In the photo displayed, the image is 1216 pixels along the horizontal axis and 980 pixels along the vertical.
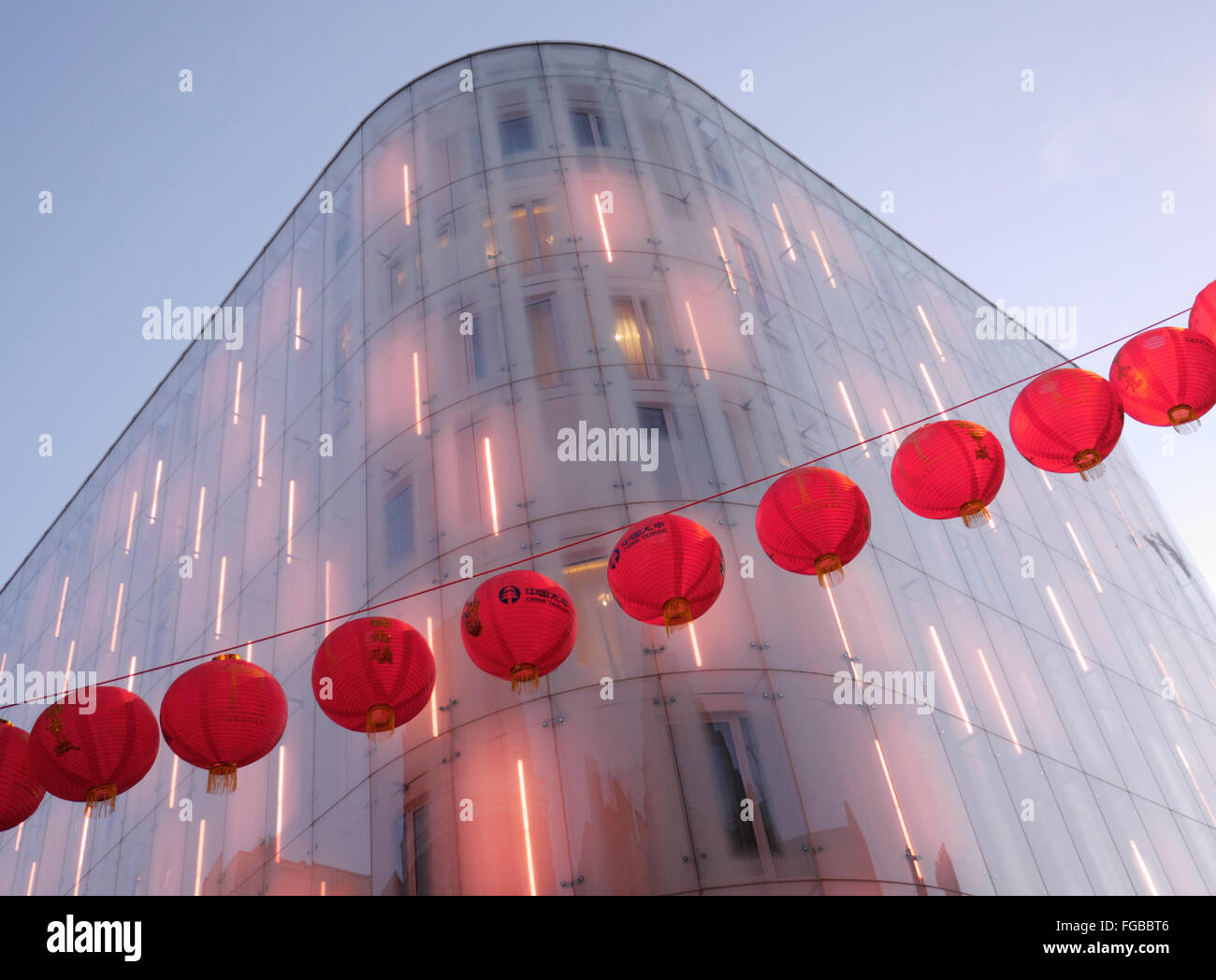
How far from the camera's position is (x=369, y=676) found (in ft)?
23.9

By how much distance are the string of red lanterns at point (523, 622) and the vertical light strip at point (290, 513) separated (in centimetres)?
535

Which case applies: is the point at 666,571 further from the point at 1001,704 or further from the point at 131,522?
the point at 131,522

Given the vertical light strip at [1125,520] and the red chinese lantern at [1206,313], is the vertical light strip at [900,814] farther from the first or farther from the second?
the vertical light strip at [1125,520]

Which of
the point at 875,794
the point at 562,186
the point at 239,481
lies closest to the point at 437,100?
the point at 562,186

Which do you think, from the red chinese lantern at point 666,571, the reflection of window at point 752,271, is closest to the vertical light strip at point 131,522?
the reflection of window at point 752,271

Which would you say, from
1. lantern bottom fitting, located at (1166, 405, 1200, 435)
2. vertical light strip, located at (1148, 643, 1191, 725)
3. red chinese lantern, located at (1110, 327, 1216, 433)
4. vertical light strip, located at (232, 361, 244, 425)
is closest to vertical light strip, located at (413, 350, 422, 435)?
vertical light strip, located at (232, 361, 244, 425)

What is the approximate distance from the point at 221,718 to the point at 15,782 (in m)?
2.27

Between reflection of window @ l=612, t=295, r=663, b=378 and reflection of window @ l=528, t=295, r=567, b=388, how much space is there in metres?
0.72

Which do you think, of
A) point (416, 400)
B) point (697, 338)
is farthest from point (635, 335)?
point (416, 400)

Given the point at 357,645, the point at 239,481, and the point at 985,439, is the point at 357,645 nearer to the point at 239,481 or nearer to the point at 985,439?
Answer: the point at 985,439

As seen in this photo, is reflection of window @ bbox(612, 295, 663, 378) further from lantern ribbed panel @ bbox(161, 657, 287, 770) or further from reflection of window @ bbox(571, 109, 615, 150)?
lantern ribbed panel @ bbox(161, 657, 287, 770)
